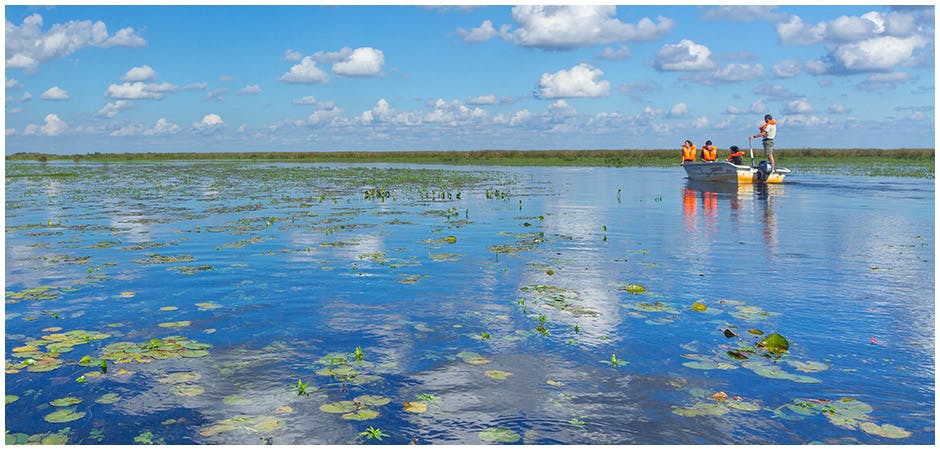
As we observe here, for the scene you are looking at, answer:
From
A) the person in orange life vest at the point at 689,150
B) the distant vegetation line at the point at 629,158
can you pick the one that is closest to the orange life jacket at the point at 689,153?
the person in orange life vest at the point at 689,150

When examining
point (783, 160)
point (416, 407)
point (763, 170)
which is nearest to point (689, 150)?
point (763, 170)

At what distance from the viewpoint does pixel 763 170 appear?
125 feet

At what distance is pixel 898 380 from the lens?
277 inches

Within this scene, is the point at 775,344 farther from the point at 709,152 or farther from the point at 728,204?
the point at 709,152

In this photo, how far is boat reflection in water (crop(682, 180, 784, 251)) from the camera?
63.2 ft

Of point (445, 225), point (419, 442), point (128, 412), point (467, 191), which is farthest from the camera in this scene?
point (467, 191)

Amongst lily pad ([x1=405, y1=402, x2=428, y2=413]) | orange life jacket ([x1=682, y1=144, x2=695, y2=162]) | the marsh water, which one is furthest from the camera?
orange life jacket ([x1=682, y1=144, x2=695, y2=162])

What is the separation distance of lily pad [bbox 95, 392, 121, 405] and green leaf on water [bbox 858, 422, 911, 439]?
263 inches

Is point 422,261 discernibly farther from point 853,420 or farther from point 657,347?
point 853,420

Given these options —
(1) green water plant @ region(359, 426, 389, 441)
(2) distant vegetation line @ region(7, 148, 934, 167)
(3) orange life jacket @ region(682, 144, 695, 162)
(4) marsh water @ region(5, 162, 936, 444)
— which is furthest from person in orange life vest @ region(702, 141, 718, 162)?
(1) green water plant @ region(359, 426, 389, 441)

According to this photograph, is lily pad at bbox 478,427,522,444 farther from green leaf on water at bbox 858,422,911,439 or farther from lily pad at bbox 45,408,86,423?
lily pad at bbox 45,408,86,423

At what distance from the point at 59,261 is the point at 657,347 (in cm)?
1203

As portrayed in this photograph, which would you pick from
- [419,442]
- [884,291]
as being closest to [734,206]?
[884,291]

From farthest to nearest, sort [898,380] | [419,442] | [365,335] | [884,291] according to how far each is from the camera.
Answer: [884,291] < [365,335] < [898,380] < [419,442]
